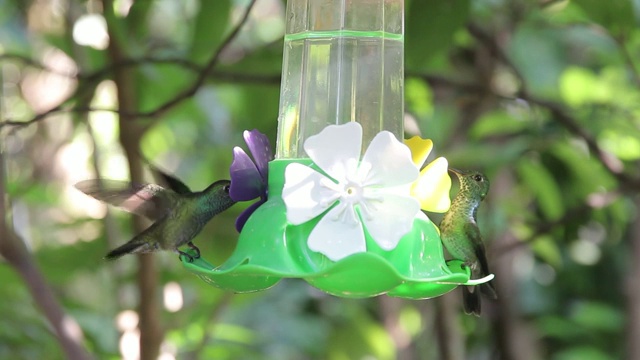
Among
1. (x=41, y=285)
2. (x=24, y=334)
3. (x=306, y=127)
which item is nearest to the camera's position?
(x=306, y=127)

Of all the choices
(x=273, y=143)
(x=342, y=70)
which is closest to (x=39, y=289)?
(x=273, y=143)

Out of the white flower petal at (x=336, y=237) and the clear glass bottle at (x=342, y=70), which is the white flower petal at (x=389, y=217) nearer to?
the white flower petal at (x=336, y=237)

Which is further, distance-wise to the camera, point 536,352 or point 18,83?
point 18,83

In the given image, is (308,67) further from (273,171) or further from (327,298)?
(327,298)

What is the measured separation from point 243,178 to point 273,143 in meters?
0.71

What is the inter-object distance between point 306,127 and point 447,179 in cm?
29

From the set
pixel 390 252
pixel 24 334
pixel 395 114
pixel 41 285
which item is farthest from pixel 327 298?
pixel 390 252

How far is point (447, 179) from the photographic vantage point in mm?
1414

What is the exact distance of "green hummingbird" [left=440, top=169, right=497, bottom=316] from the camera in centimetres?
139

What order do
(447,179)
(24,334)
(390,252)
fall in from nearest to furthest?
(390,252)
(447,179)
(24,334)

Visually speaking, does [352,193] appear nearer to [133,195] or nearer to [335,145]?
[335,145]

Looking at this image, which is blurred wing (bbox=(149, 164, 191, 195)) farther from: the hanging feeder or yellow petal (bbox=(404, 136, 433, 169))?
yellow petal (bbox=(404, 136, 433, 169))

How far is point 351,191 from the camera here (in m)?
1.29

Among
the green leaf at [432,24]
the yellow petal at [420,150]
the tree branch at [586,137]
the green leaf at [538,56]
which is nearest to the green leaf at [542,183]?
the tree branch at [586,137]
